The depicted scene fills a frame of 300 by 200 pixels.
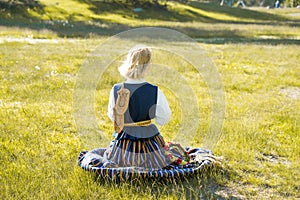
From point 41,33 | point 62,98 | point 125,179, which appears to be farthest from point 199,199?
point 41,33

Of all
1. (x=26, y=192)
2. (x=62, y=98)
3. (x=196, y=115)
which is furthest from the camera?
(x=62, y=98)

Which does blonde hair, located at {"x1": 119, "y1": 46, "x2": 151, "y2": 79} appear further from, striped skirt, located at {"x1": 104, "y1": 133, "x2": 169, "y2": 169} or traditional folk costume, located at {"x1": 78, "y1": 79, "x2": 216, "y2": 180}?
striped skirt, located at {"x1": 104, "y1": 133, "x2": 169, "y2": 169}

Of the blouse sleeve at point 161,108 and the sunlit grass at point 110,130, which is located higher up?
the blouse sleeve at point 161,108

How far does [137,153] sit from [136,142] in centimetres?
13

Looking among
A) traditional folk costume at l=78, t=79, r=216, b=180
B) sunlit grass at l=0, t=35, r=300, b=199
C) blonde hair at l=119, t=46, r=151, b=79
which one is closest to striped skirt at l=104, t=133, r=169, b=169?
traditional folk costume at l=78, t=79, r=216, b=180

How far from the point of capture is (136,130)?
4.62 metres

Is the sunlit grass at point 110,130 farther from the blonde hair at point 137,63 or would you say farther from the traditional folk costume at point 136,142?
the blonde hair at point 137,63

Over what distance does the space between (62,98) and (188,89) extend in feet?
10.2

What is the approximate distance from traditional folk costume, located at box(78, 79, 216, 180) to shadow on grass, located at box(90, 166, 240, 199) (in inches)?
3.6

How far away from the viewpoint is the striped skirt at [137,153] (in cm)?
A: 457

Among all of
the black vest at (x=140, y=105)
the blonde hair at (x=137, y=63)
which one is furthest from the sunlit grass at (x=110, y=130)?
the blonde hair at (x=137, y=63)

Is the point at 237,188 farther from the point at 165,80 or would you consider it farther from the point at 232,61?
the point at 232,61

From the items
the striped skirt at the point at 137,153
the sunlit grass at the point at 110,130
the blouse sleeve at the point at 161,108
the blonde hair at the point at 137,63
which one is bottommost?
the sunlit grass at the point at 110,130

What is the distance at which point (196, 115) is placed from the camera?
23.4 ft
